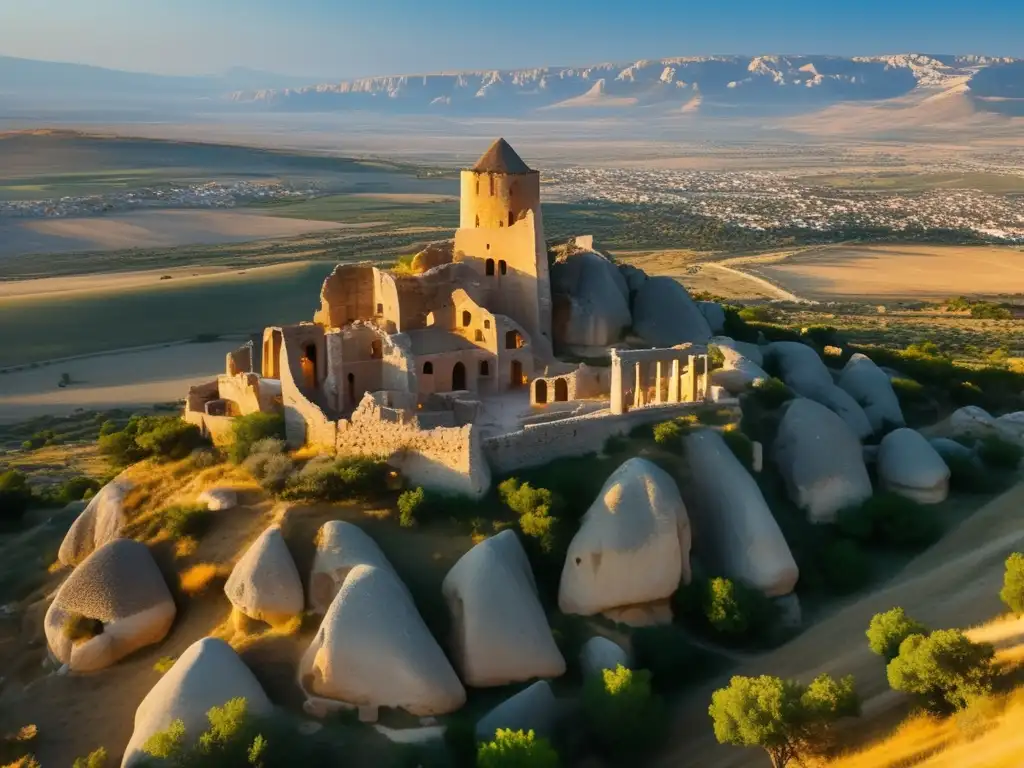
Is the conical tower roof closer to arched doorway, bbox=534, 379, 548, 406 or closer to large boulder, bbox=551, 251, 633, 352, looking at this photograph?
large boulder, bbox=551, 251, 633, 352

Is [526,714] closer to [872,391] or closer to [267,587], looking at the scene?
[267,587]

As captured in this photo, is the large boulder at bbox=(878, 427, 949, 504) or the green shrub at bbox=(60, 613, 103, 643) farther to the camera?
the large boulder at bbox=(878, 427, 949, 504)

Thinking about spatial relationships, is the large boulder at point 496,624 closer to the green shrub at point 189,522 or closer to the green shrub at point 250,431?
the green shrub at point 189,522

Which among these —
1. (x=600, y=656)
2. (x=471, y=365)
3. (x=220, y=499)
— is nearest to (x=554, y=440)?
(x=471, y=365)

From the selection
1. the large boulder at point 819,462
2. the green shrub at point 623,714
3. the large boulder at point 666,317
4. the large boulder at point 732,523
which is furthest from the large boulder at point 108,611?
the large boulder at point 666,317

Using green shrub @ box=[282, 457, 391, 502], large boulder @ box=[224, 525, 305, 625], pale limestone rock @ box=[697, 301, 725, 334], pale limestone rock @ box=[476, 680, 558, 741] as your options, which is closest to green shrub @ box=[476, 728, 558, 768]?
pale limestone rock @ box=[476, 680, 558, 741]

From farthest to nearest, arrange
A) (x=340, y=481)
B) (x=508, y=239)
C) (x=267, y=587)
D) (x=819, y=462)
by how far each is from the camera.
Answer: (x=508, y=239) → (x=819, y=462) → (x=340, y=481) → (x=267, y=587)
